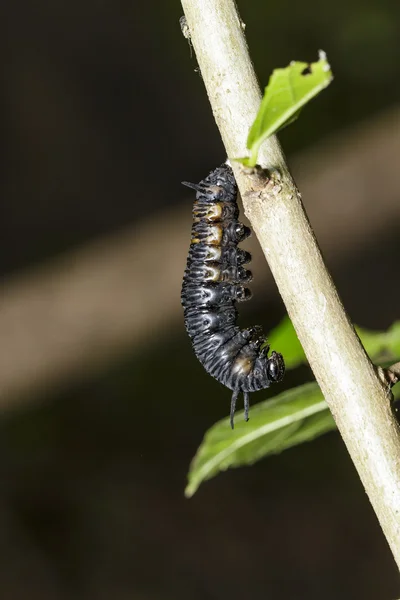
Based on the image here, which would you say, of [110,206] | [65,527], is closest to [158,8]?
[110,206]

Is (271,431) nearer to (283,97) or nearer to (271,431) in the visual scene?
(271,431)

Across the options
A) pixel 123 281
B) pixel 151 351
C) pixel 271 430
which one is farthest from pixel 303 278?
pixel 151 351

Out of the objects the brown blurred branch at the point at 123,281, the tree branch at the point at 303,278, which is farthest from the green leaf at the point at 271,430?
the brown blurred branch at the point at 123,281

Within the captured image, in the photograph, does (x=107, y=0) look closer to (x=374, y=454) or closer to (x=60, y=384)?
(x=60, y=384)

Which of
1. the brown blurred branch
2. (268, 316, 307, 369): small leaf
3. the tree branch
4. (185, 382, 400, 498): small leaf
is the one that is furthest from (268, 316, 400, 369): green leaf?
the brown blurred branch

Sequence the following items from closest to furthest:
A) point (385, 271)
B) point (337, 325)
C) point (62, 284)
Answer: point (337, 325)
point (62, 284)
point (385, 271)

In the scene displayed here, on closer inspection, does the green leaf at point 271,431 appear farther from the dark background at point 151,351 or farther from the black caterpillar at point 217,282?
the dark background at point 151,351
